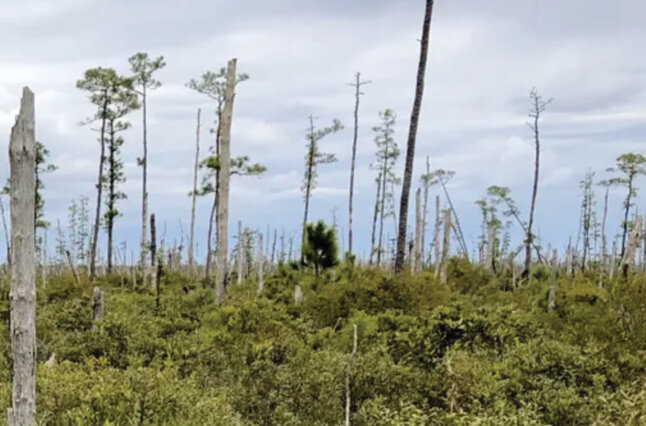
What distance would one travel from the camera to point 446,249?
68.6 ft

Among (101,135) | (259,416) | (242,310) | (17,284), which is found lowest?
(259,416)

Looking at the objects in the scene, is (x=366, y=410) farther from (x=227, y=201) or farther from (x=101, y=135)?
(x=101, y=135)

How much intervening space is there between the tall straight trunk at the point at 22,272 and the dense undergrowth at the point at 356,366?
2.54ft

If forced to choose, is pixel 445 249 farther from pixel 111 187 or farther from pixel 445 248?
pixel 111 187

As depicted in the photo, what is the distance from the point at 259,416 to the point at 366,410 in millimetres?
1212

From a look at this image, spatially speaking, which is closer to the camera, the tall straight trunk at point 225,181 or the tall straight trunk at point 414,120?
the tall straight trunk at point 225,181

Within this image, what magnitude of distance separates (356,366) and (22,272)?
4128 millimetres

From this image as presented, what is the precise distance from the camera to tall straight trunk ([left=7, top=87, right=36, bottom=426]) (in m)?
5.56

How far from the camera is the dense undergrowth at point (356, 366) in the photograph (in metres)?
6.84

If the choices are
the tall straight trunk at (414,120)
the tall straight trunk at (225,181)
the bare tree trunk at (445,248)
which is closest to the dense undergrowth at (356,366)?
the tall straight trunk at (225,181)

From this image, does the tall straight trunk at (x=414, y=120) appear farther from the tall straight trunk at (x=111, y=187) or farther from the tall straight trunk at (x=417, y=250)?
the tall straight trunk at (x=111, y=187)

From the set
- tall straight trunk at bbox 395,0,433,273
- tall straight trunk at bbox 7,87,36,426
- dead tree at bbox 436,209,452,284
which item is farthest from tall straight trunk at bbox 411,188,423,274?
tall straight trunk at bbox 7,87,36,426

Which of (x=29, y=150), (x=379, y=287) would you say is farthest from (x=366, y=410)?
(x=379, y=287)

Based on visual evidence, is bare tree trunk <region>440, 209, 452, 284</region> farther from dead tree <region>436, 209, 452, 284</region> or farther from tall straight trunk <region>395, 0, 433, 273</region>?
tall straight trunk <region>395, 0, 433, 273</region>
